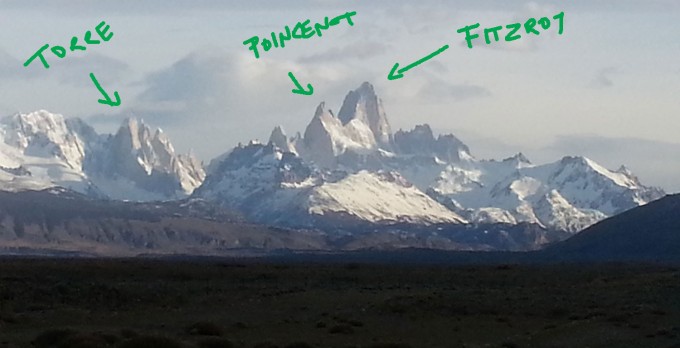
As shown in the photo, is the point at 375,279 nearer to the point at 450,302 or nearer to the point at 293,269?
the point at 293,269

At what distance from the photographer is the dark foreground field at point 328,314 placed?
59.3 m

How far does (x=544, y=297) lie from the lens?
84812 mm

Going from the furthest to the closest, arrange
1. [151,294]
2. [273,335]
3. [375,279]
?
[375,279] → [151,294] → [273,335]

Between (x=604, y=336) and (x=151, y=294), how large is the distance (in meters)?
31.4

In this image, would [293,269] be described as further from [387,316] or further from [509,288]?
[387,316]

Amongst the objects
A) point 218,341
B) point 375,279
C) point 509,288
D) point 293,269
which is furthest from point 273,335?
point 293,269

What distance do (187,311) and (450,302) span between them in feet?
49.0

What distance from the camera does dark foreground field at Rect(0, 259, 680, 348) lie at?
59312 mm

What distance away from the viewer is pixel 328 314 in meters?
72.8

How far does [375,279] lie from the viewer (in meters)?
118

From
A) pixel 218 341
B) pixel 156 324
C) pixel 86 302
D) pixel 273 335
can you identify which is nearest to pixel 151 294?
pixel 86 302

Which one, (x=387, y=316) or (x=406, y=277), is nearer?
(x=387, y=316)

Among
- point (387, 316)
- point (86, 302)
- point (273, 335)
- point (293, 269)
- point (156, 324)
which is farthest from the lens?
point (293, 269)

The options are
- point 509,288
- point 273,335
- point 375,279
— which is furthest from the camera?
point 375,279
